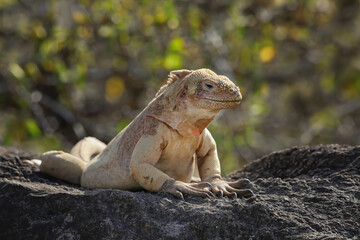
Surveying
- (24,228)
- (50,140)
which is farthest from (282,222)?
(50,140)

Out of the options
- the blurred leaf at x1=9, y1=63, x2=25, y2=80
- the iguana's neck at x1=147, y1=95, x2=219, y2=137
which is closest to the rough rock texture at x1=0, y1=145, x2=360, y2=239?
the iguana's neck at x1=147, y1=95, x2=219, y2=137

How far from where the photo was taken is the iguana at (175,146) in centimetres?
473

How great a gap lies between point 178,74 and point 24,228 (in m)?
1.73

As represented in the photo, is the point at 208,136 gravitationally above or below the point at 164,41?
below

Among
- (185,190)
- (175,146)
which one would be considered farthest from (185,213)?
(175,146)

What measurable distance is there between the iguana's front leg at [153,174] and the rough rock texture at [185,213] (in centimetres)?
9

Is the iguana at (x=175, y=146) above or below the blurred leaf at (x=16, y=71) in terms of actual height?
below

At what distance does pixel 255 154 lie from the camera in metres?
11.0

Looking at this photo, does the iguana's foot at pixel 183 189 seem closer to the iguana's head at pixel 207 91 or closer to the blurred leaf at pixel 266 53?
the iguana's head at pixel 207 91

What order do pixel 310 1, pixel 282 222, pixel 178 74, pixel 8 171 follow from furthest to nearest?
pixel 310 1 → pixel 8 171 → pixel 178 74 → pixel 282 222

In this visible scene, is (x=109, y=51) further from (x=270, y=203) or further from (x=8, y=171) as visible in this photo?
(x=270, y=203)

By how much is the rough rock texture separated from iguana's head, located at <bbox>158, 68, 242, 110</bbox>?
2.41 feet

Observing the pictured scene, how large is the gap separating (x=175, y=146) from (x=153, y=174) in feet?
1.18

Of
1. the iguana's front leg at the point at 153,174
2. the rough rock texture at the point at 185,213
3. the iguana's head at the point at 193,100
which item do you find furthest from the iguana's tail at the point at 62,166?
the iguana's head at the point at 193,100
